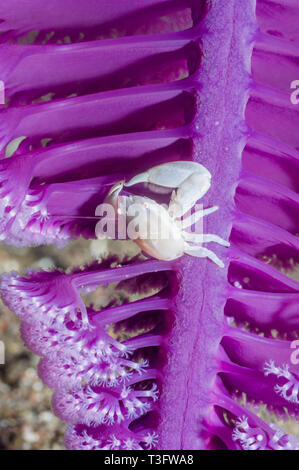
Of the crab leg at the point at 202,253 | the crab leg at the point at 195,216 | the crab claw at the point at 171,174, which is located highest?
the crab claw at the point at 171,174

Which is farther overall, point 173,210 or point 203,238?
point 173,210

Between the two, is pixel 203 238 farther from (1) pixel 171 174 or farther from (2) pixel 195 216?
(1) pixel 171 174

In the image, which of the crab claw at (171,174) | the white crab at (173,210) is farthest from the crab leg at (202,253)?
the crab claw at (171,174)

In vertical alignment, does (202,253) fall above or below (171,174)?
below

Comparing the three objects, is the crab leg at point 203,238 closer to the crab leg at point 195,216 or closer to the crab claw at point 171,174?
the crab leg at point 195,216

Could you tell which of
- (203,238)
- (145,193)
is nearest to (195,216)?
(203,238)

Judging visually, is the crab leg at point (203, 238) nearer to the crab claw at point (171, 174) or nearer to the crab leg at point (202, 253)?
the crab leg at point (202, 253)

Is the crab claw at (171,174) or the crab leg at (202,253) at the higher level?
the crab claw at (171,174)

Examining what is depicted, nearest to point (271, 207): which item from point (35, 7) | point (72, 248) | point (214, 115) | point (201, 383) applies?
point (214, 115)
